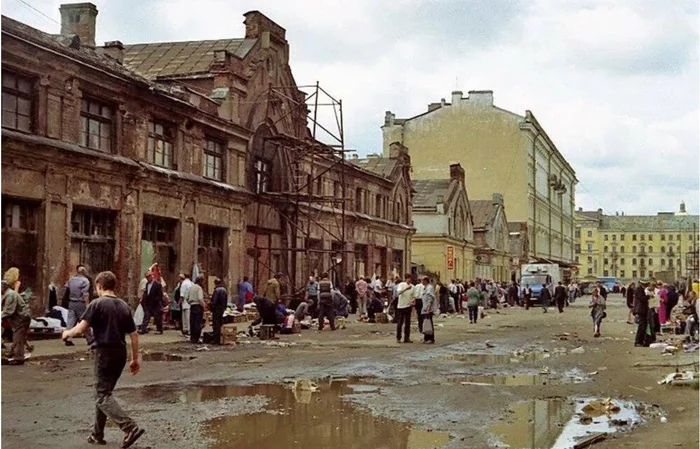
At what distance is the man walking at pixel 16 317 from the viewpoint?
50.6ft

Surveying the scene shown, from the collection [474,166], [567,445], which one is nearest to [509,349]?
[567,445]

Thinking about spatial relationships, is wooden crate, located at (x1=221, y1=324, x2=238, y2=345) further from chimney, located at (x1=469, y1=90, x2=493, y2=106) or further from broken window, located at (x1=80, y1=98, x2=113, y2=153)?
chimney, located at (x1=469, y1=90, x2=493, y2=106)

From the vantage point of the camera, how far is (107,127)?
995 inches

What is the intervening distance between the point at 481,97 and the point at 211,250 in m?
46.2

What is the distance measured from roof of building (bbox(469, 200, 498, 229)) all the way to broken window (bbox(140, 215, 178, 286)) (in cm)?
4598

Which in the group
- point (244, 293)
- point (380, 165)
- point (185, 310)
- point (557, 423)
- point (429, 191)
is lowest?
point (557, 423)

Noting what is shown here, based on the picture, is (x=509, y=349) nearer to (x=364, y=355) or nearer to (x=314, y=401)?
(x=364, y=355)

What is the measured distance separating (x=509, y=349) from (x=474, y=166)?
53.9 metres

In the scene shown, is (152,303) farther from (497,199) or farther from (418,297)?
(497,199)

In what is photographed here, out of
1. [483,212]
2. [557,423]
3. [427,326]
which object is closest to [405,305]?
[427,326]

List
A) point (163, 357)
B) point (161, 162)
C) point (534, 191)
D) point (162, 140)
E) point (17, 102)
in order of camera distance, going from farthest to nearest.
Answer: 1. point (534, 191)
2. point (162, 140)
3. point (161, 162)
4. point (17, 102)
5. point (163, 357)

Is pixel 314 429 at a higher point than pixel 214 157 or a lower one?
lower

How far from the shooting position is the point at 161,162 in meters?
27.8

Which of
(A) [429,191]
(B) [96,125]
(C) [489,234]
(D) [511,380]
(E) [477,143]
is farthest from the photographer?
(E) [477,143]
